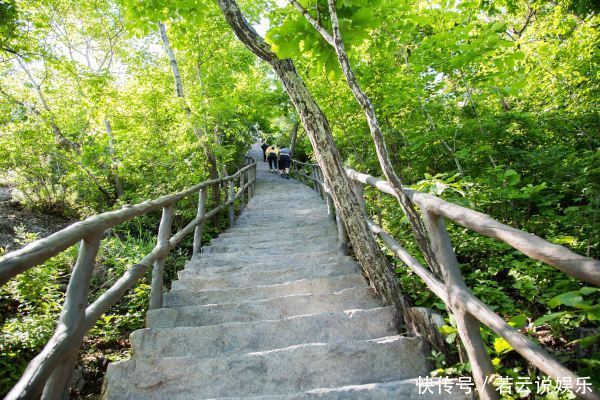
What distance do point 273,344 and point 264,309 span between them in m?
0.45

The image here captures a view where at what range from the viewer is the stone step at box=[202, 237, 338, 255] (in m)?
4.46

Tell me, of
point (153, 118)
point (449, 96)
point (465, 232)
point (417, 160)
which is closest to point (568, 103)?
point (449, 96)

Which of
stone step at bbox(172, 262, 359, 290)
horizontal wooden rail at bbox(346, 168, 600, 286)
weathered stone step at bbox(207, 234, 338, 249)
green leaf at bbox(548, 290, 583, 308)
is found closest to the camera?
horizontal wooden rail at bbox(346, 168, 600, 286)

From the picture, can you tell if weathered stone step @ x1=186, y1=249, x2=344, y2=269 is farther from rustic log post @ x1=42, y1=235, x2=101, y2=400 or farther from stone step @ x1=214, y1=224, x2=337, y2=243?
rustic log post @ x1=42, y1=235, x2=101, y2=400

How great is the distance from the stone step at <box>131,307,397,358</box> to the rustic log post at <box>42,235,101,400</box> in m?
0.74

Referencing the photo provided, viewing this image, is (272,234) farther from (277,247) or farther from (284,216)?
(284,216)

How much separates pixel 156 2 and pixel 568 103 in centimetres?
683

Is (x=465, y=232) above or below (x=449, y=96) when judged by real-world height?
below

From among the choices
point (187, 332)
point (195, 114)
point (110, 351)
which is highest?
point (195, 114)

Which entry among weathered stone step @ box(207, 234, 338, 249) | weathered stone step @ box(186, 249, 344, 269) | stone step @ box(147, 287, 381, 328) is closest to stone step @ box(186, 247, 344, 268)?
weathered stone step @ box(186, 249, 344, 269)

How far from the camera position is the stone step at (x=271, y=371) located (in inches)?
77.7

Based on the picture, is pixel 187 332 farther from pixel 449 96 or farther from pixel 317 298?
pixel 449 96

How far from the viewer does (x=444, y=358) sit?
1.95 m

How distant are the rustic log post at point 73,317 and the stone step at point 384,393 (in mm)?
892
